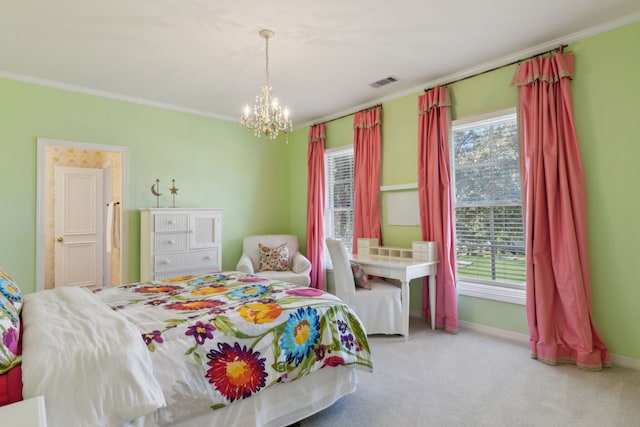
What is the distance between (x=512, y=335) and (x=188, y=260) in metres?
3.66

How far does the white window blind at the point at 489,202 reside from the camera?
132 inches

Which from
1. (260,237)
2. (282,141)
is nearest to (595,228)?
(260,237)

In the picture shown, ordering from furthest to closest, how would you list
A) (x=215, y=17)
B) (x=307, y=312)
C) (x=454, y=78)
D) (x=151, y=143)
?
(x=151, y=143) → (x=454, y=78) → (x=215, y=17) → (x=307, y=312)

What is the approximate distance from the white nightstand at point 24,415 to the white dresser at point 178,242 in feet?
10.7

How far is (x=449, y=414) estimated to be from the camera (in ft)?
6.91

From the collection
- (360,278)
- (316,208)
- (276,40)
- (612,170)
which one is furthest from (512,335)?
(276,40)

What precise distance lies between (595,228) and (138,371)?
3364mm

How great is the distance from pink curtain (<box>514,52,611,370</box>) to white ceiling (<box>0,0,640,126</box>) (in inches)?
18.3

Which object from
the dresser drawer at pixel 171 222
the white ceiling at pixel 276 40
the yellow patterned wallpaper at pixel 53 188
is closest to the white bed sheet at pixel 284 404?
the white ceiling at pixel 276 40

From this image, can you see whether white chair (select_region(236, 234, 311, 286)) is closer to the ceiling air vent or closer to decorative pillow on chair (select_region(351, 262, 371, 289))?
decorative pillow on chair (select_region(351, 262, 371, 289))

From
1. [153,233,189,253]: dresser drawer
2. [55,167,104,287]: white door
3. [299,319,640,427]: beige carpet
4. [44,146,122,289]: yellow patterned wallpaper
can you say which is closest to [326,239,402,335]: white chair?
[299,319,640,427]: beige carpet

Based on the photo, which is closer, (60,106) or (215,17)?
(215,17)

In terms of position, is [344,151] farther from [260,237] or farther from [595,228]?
[595,228]

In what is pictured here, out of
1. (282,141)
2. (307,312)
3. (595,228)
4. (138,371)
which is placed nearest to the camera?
(138,371)
